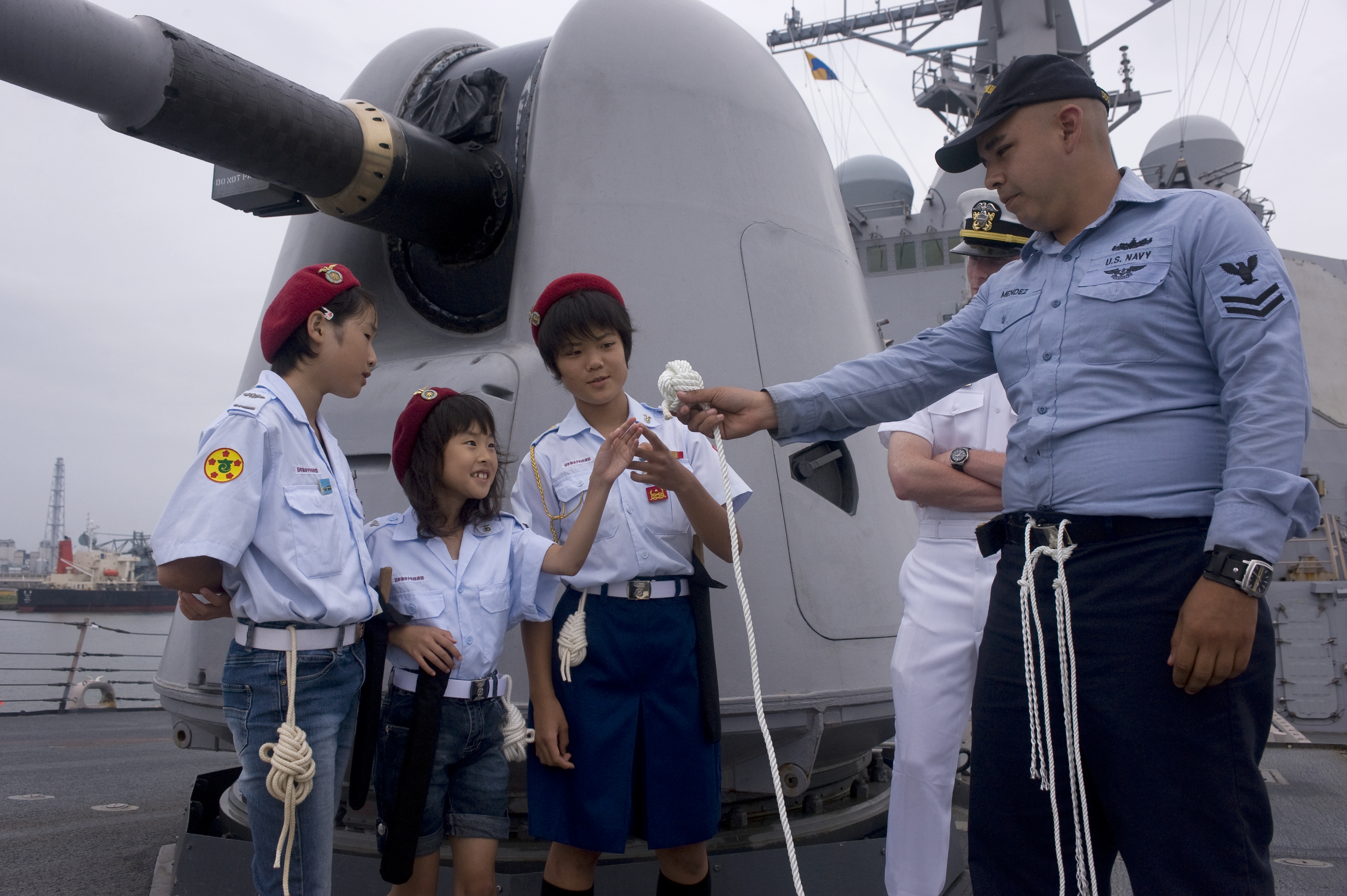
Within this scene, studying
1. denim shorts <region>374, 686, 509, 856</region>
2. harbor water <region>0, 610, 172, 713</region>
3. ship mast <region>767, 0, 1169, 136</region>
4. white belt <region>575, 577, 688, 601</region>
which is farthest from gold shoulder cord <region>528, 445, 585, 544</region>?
harbor water <region>0, 610, 172, 713</region>

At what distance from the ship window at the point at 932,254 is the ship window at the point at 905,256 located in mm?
120

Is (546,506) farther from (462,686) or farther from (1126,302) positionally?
(1126,302)

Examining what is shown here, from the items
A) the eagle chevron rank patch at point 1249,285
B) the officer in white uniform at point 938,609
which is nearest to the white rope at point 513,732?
the officer in white uniform at point 938,609

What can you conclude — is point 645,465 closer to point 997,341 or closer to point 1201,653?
point 997,341

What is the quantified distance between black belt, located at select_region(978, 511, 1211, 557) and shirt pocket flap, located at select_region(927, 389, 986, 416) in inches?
29.4

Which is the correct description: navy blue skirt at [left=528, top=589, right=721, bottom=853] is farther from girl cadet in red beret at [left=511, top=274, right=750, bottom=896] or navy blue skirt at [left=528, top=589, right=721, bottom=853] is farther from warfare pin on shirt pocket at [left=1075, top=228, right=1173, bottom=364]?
warfare pin on shirt pocket at [left=1075, top=228, right=1173, bottom=364]

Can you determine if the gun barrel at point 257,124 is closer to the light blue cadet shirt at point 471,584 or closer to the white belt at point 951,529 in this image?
the light blue cadet shirt at point 471,584

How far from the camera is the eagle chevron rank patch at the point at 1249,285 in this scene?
117 centimetres

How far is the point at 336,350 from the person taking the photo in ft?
5.65

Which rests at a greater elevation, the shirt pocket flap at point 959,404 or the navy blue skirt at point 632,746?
the shirt pocket flap at point 959,404

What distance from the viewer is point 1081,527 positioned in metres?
1.27

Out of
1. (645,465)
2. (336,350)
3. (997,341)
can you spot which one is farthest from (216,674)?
(997,341)

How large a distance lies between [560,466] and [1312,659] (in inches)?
326

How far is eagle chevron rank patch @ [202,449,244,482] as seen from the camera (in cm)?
151
